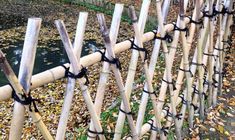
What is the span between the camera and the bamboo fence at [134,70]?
217cm

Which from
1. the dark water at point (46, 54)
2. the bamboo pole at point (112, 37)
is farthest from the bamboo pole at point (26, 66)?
the dark water at point (46, 54)

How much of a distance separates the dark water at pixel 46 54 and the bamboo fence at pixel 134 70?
22.4ft

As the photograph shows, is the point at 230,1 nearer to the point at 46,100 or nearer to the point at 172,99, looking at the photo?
the point at 172,99

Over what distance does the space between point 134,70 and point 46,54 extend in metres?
9.45

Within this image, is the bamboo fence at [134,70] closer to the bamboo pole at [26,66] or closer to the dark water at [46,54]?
the bamboo pole at [26,66]

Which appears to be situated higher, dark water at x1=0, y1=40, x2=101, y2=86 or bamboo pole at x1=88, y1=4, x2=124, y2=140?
bamboo pole at x1=88, y1=4, x2=124, y2=140

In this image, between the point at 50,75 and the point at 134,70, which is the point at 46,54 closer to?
the point at 134,70

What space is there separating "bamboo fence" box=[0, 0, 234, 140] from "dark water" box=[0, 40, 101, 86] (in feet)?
22.4

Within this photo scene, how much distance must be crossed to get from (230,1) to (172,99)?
2.50 meters

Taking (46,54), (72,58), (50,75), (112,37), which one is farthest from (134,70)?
(46,54)

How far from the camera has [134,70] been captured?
335 centimetres

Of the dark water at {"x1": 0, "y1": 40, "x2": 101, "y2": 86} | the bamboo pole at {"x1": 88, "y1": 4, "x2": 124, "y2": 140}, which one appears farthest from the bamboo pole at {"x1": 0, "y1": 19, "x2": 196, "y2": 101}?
the dark water at {"x1": 0, "y1": 40, "x2": 101, "y2": 86}

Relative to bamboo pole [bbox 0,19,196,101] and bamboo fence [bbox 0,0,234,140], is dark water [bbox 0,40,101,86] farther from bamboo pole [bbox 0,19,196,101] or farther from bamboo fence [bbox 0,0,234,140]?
bamboo pole [bbox 0,19,196,101]

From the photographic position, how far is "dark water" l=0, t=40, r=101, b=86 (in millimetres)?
11078
